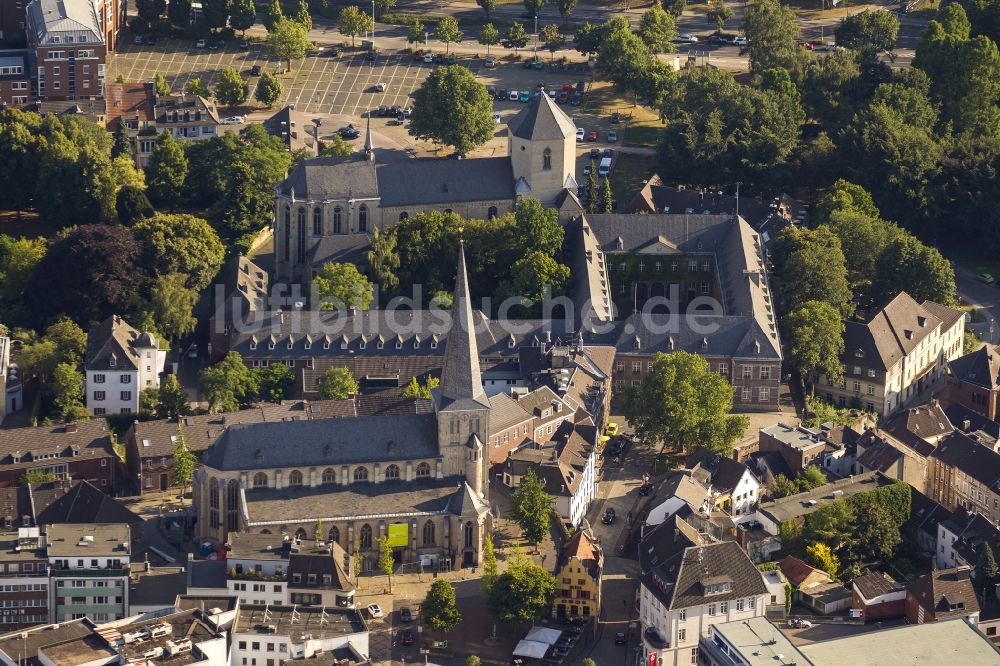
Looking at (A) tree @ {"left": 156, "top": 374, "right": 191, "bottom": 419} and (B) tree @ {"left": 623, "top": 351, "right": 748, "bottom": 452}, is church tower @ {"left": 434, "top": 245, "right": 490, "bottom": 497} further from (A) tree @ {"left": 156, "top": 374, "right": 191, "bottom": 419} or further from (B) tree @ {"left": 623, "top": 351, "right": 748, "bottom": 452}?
(A) tree @ {"left": 156, "top": 374, "right": 191, "bottom": 419}

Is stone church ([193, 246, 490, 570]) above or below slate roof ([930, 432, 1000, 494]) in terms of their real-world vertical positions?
above

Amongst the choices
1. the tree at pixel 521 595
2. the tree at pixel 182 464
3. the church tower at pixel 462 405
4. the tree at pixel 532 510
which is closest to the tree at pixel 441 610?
the tree at pixel 521 595

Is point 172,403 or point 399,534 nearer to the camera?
point 399,534

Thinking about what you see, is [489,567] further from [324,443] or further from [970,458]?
[970,458]

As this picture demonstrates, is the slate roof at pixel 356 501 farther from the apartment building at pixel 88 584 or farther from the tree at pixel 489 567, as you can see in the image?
the apartment building at pixel 88 584

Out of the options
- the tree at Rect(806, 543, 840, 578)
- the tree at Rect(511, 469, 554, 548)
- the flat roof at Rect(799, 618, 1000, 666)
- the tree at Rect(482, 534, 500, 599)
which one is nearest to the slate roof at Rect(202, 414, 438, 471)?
the tree at Rect(511, 469, 554, 548)

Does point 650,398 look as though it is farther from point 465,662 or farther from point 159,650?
point 159,650

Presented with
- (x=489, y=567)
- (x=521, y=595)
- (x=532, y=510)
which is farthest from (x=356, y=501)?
(x=521, y=595)
